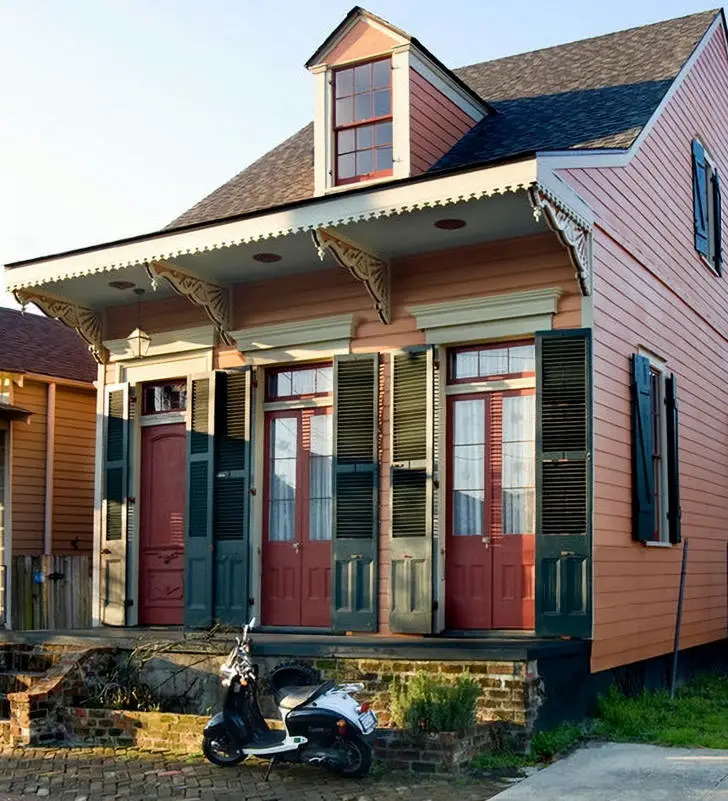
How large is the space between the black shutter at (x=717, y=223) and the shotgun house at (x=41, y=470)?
9.19 m

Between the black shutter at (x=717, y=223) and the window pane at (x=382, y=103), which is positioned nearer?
the window pane at (x=382, y=103)

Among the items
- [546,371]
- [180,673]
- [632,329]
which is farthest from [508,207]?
[180,673]

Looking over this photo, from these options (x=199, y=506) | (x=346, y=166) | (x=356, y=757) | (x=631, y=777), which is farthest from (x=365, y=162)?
(x=631, y=777)

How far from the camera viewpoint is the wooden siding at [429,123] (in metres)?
11.5

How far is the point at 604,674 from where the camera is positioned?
1022 cm

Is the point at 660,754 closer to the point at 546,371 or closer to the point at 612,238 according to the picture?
the point at 546,371

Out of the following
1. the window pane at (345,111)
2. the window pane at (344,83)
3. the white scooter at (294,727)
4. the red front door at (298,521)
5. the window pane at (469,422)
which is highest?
the window pane at (344,83)

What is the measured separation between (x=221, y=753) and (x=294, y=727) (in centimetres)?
70

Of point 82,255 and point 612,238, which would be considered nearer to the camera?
point 612,238

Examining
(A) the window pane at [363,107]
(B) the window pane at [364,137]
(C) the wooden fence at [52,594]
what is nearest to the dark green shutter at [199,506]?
(C) the wooden fence at [52,594]

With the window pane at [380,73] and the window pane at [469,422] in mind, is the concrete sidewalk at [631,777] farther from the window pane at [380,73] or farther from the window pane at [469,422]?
the window pane at [380,73]

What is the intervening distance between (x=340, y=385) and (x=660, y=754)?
15.4ft

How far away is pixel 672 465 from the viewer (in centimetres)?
1222

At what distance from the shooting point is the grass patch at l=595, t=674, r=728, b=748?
907 cm
